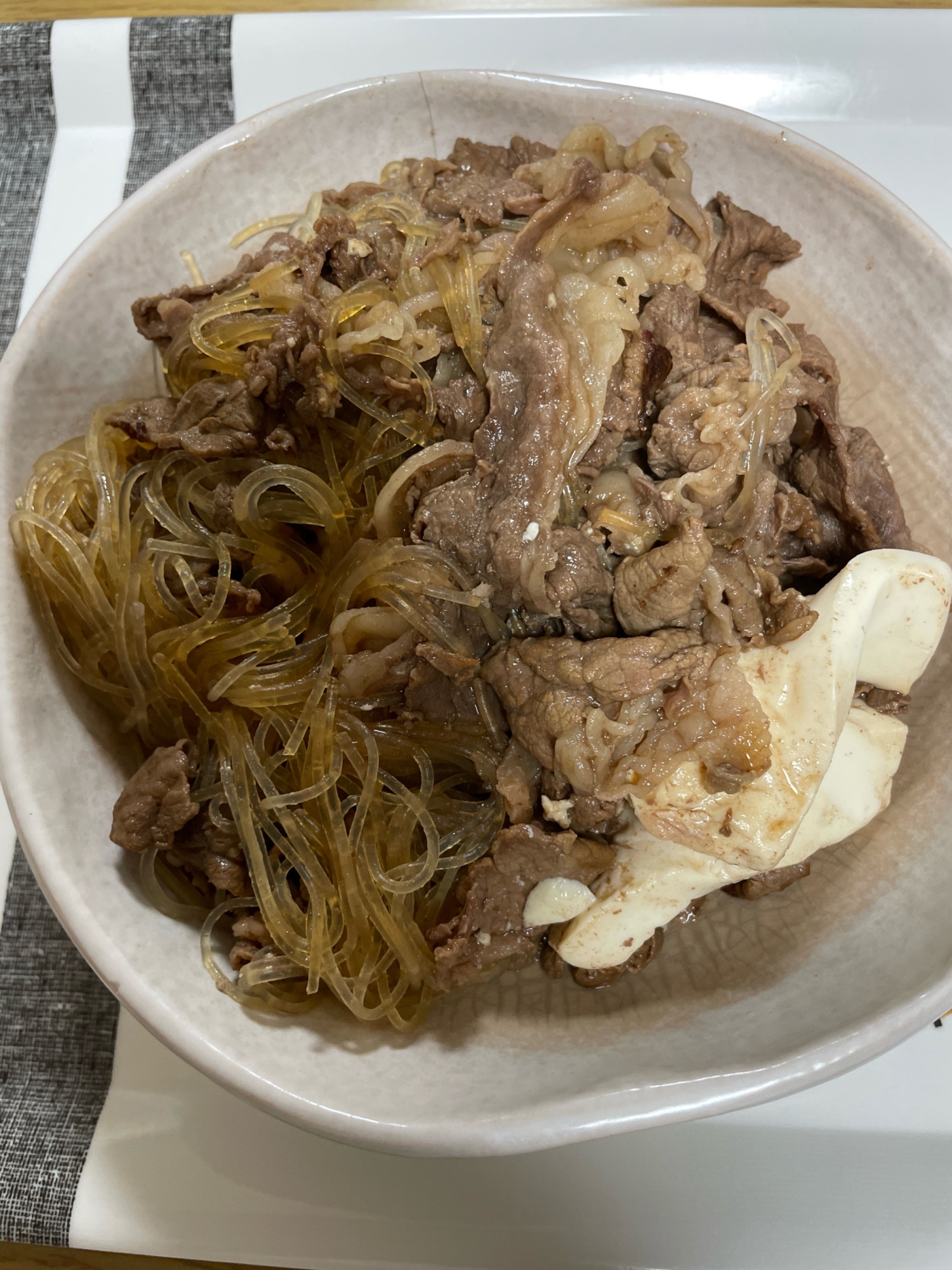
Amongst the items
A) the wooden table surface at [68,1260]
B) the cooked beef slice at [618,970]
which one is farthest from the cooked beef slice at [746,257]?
the wooden table surface at [68,1260]

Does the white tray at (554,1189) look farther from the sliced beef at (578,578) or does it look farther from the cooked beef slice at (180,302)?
the cooked beef slice at (180,302)

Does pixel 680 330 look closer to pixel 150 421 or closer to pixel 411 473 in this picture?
pixel 411 473

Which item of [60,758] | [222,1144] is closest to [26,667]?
[60,758]

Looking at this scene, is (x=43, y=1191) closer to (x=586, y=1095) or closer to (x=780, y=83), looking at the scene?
(x=586, y=1095)

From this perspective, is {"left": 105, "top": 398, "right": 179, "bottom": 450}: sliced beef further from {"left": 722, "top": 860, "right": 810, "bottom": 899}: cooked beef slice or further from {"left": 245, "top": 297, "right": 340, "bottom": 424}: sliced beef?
{"left": 722, "top": 860, "right": 810, "bottom": 899}: cooked beef slice

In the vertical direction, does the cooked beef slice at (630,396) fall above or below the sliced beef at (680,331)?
below

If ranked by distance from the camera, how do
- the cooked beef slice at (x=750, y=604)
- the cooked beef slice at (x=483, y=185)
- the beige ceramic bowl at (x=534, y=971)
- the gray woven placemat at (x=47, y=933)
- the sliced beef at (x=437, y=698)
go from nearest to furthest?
the beige ceramic bowl at (x=534, y=971) → the cooked beef slice at (x=750, y=604) → the sliced beef at (x=437, y=698) → the cooked beef slice at (x=483, y=185) → the gray woven placemat at (x=47, y=933)

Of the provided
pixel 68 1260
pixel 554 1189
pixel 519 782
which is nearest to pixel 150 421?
pixel 519 782

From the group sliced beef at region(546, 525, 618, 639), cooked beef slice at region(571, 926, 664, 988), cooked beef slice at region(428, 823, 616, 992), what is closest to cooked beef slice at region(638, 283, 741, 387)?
sliced beef at region(546, 525, 618, 639)
